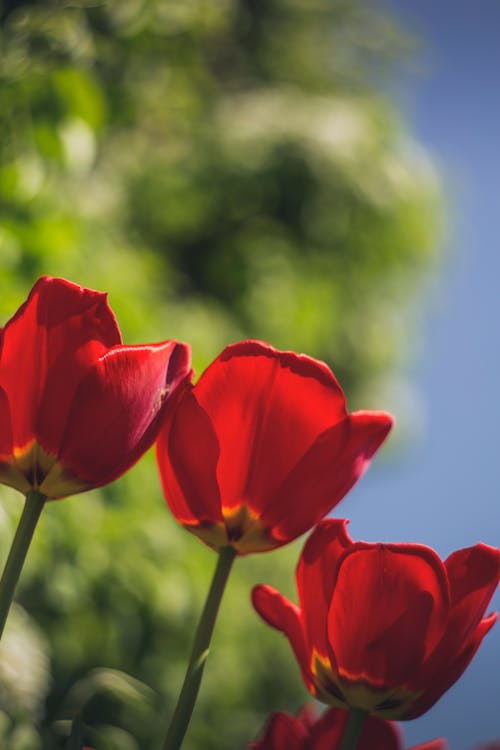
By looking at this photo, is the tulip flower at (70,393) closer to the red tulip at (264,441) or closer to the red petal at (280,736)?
the red tulip at (264,441)

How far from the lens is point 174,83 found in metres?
3.03

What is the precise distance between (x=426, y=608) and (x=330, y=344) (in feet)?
10.0

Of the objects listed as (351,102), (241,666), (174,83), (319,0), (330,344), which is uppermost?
(319,0)

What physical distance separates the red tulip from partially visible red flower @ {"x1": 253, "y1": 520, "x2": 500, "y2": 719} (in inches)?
1.4

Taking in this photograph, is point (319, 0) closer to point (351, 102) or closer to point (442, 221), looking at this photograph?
point (351, 102)

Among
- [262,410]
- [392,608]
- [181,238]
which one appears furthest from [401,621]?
[181,238]

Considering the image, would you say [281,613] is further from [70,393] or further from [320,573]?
[70,393]

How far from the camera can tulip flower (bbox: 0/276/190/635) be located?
0.46 metres

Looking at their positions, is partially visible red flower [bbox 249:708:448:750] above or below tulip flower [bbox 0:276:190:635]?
below

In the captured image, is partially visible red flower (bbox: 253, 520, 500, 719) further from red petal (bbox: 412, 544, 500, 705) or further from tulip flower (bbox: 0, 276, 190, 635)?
tulip flower (bbox: 0, 276, 190, 635)

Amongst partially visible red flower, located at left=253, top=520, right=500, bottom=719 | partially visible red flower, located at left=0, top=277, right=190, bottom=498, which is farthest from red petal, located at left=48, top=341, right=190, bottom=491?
partially visible red flower, located at left=253, top=520, right=500, bottom=719

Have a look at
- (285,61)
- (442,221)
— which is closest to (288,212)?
(442,221)

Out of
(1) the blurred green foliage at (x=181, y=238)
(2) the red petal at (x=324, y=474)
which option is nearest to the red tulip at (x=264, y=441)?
(2) the red petal at (x=324, y=474)

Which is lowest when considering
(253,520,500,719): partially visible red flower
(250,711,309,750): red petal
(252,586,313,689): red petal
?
(250,711,309,750): red petal
